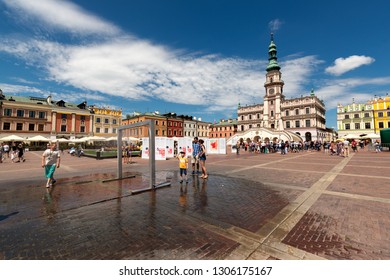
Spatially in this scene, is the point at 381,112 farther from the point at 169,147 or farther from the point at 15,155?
the point at 15,155

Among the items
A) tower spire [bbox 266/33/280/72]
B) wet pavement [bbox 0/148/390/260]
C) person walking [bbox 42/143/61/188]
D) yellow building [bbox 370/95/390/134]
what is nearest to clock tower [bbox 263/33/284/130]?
tower spire [bbox 266/33/280/72]

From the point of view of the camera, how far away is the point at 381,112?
186 feet

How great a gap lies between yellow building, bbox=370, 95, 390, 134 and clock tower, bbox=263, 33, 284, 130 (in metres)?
27.4

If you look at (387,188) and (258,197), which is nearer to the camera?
(258,197)

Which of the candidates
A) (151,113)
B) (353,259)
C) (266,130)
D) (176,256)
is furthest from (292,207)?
(151,113)

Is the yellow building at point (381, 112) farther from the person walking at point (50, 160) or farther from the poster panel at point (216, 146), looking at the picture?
the person walking at point (50, 160)

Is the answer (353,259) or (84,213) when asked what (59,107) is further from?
(353,259)

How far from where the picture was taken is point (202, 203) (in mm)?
5363

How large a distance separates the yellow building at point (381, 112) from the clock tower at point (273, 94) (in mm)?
27417

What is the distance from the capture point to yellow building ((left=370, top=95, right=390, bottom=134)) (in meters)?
56.0

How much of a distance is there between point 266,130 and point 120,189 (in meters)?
52.5

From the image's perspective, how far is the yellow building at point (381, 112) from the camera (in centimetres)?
5597

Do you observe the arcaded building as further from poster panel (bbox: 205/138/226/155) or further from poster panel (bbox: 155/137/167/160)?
poster panel (bbox: 155/137/167/160)

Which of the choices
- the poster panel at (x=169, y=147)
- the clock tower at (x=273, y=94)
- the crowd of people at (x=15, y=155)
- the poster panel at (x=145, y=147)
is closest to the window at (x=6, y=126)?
the crowd of people at (x=15, y=155)
